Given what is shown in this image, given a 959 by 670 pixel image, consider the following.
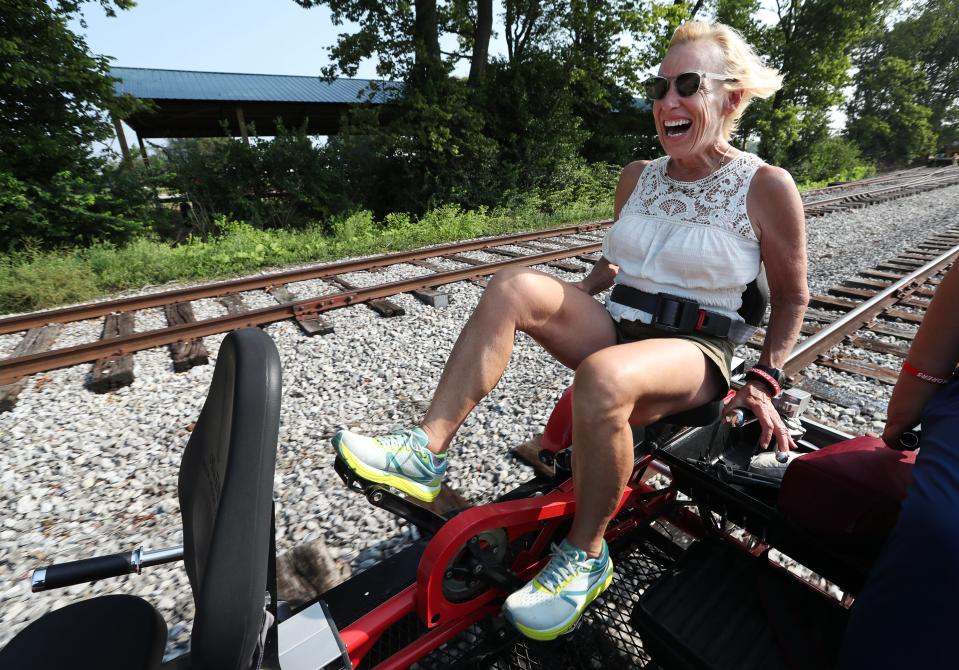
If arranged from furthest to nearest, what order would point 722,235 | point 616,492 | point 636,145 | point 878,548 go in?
point 636,145, point 722,235, point 616,492, point 878,548

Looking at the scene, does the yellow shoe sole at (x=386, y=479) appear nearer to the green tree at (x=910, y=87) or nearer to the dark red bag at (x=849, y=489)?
the dark red bag at (x=849, y=489)

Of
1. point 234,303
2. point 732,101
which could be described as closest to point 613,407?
point 732,101

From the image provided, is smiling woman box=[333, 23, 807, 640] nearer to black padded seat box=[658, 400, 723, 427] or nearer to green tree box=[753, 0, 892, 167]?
black padded seat box=[658, 400, 723, 427]

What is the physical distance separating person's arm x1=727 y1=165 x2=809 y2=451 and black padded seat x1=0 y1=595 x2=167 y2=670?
192cm

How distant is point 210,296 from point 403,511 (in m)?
5.46

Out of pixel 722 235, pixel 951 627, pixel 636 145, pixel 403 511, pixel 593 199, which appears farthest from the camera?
pixel 636 145

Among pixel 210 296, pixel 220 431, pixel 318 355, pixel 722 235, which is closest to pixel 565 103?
pixel 210 296

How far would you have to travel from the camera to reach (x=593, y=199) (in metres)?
16.6

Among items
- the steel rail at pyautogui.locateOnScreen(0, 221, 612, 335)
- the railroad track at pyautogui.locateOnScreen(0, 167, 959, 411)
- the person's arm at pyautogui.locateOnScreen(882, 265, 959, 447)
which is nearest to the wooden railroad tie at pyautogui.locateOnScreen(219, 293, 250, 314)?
the railroad track at pyautogui.locateOnScreen(0, 167, 959, 411)

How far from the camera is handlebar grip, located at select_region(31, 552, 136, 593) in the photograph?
134 cm

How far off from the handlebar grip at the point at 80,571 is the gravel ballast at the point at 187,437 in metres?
0.69

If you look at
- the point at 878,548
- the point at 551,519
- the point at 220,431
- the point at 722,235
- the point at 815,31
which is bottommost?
the point at 551,519

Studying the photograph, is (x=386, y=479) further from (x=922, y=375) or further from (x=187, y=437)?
(x=187, y=437)

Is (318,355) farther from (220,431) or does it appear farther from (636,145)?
(636,145)
